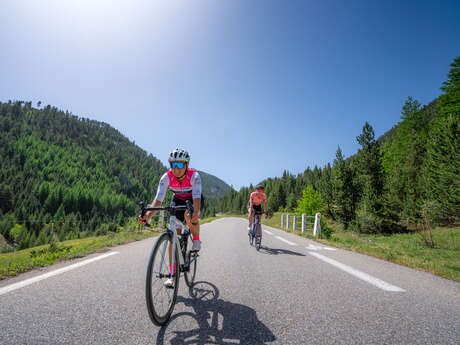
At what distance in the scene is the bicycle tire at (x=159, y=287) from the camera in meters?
1.91

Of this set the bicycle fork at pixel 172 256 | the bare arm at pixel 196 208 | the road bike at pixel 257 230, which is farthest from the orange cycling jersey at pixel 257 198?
the bicycle fork at pixel 172 256

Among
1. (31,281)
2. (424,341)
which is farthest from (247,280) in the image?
(31,281)

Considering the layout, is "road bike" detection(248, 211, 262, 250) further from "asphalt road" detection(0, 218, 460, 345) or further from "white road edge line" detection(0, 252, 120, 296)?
"white road edge line" detection(0, 252, 120, 296)

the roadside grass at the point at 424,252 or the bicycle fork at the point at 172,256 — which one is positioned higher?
the bicycle fork at the point at 172,256

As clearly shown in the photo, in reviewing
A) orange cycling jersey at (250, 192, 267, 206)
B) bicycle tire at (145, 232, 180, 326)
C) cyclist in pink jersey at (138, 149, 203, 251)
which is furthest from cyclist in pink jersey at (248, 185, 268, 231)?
bicycle tire at (145, 232, 180, 326)

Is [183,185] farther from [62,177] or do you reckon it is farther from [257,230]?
[62,177]

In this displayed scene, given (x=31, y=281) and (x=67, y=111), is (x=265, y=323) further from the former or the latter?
(x=67, y=111)

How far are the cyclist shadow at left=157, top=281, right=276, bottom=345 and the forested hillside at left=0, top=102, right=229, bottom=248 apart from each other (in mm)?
38373

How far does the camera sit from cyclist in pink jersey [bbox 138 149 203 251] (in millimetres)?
3105

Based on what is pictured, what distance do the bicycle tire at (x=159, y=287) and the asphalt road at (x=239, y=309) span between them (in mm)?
116

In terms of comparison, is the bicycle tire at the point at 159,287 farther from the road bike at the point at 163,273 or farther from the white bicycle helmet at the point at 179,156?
the white bicycle helmet at the point at 179,156

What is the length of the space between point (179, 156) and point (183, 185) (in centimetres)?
48

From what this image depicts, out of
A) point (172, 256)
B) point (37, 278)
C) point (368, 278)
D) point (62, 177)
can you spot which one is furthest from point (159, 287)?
point (62, 177)

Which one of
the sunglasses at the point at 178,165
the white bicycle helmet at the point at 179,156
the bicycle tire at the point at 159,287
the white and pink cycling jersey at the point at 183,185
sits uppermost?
the white bicycle helmet at the point at 179,156
